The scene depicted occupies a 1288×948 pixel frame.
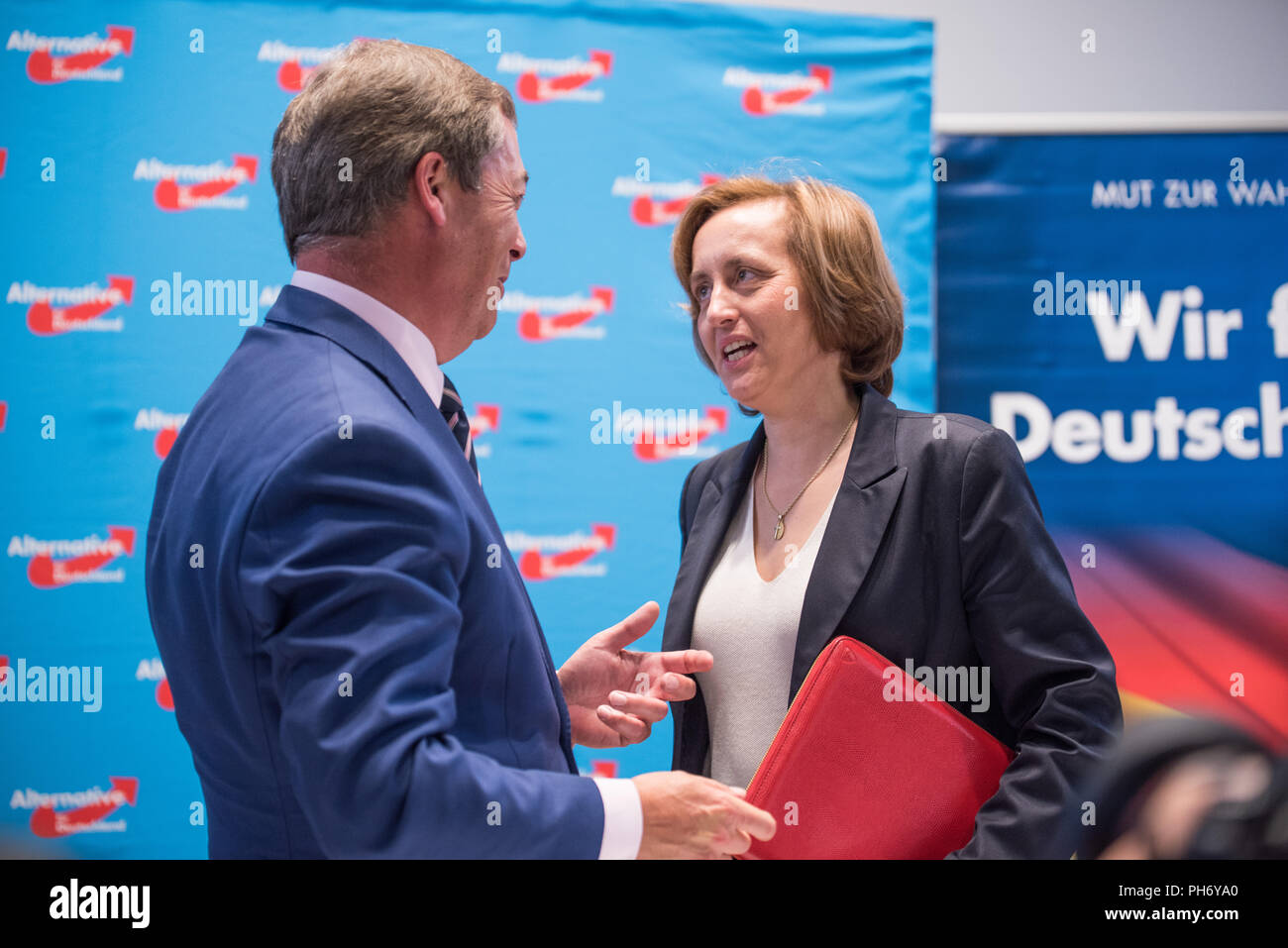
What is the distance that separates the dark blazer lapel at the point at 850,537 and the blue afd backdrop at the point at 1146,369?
169 centimetres

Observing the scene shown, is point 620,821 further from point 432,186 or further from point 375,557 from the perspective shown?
point 432,186

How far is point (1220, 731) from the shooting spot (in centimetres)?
319

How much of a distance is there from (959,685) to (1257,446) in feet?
7.52

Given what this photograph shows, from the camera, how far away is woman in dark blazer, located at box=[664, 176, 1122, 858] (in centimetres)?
165

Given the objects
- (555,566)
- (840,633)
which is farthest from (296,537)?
(555,566)

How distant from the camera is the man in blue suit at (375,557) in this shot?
1.04m

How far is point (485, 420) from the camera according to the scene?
3.27 metres

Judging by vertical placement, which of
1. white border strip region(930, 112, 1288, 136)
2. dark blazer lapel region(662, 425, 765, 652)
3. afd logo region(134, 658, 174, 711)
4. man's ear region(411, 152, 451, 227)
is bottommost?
afd logo region(134, 658, 174, 711)

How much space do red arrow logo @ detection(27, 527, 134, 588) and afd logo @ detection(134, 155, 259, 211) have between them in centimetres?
112

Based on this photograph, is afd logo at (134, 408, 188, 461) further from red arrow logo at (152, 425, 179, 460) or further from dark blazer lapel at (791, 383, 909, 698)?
dark blazer lapel at (791, 383, 909, 698)

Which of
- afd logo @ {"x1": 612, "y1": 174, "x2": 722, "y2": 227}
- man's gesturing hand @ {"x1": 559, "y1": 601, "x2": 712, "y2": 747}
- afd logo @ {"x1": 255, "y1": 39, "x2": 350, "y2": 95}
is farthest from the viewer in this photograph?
afd logo @ {"x1": 612, "y1": 174, "x2": 722, "y2": 227}

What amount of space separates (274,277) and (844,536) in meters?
2.37

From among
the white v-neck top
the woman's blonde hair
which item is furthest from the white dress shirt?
the woman's blonde hair

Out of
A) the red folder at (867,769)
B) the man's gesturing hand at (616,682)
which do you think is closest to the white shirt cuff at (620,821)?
the red folder at (867,769)
